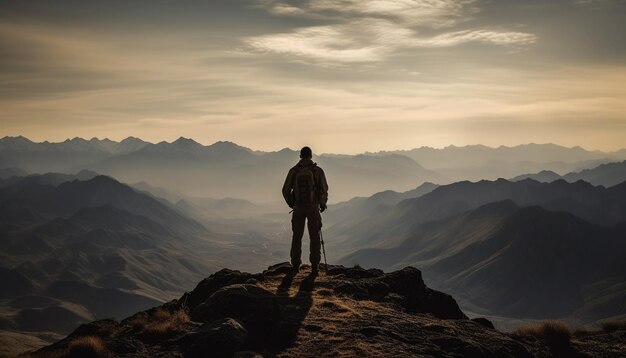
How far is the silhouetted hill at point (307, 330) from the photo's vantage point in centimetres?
1380

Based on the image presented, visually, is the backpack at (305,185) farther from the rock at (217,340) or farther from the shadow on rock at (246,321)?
the rock at (217,340)

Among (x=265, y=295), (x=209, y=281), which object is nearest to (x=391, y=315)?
(x=265, y=295)

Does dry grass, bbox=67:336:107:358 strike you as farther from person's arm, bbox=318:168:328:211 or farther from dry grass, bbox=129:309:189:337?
person's arm, bbox=318:168:328:211

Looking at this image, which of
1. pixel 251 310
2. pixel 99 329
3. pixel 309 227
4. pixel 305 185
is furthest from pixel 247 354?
pixel 305 185

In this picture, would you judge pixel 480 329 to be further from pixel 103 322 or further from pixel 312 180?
pixel 103 322

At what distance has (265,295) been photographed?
16.8 m

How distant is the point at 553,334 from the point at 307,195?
11.0 m

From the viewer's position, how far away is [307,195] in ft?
66.8

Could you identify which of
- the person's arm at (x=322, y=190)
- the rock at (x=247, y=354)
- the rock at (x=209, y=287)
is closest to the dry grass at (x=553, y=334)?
the person's arm at (x=322, y=190)

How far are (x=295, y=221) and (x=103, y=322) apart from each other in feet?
28.3

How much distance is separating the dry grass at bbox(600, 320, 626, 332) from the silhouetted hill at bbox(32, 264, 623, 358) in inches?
38.4

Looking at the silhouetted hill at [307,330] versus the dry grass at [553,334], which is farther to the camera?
the dry grass at [553,334]

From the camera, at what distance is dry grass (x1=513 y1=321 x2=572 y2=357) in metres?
17.9

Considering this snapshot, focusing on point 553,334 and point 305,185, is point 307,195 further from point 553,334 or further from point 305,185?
point 553,334
